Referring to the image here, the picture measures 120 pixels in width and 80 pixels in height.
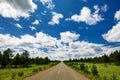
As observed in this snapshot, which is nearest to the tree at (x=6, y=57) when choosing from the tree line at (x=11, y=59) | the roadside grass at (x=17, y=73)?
the tree line at (x=11, y=59)

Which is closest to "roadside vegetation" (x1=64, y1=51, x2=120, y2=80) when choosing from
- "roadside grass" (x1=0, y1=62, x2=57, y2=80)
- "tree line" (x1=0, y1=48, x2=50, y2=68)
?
"roadside grass" (x1=0, y1=62, x2=57, y2=80)

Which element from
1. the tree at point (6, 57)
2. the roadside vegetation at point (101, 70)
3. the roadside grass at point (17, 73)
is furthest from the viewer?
the tree at point (6, 57)

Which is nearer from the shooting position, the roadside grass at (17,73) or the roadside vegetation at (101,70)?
the roadside grass at (17,73)

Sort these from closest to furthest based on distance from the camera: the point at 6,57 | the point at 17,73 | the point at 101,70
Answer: the point at 17,73, the point at 101,70, the point at 6,57

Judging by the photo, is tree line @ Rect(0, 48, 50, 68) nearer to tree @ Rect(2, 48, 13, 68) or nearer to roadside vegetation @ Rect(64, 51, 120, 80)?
tree @ Rect(2, 48, 13, 68)

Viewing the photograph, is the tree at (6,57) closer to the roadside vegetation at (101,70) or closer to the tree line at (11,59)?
the tree line at (11,59)

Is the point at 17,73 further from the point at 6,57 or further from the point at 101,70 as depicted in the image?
the point at 6,57

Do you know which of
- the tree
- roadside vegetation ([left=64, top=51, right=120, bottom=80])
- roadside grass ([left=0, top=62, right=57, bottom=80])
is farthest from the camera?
the tree

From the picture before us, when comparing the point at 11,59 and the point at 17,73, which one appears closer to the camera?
the point at 17,73

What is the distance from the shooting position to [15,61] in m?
91.0

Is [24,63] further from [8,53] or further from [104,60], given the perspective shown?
[104,60]

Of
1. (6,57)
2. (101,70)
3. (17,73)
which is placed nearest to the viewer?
(17,73)

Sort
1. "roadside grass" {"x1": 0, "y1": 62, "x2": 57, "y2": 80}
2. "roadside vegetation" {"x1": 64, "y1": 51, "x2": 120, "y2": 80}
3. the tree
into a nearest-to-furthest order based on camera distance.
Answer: "roadside grass" {"x1": 0, "y1": 62, "x2": 57, "y2": 80} < "roadside vegetation" {"x1": 64, "y1": 51, "x2": 120, "y2": 80} < the tree

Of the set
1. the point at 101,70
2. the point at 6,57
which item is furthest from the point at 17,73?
the point at 6,57
